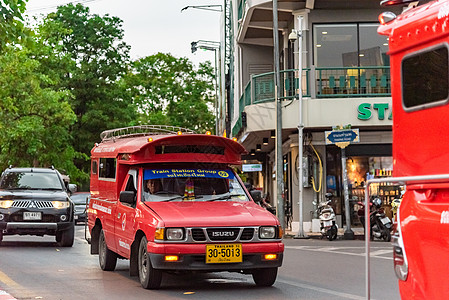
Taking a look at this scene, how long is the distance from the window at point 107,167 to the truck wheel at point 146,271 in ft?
8.75

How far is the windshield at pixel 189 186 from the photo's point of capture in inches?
514

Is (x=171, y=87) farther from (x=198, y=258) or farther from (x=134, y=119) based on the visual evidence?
(x=198, y=258)

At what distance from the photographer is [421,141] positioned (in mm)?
5816

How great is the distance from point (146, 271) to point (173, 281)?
4.16 feet

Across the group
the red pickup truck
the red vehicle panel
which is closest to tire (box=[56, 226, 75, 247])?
the red pickup truck

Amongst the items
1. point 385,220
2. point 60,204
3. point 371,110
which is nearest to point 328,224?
point 385,220

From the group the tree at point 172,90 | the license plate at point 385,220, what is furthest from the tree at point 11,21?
the tree at point 172,90

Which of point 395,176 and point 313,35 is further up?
point 313,35

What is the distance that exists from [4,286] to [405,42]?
8275 mm

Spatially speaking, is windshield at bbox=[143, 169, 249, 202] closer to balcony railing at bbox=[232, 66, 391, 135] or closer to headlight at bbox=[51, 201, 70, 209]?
headlight at bbox=[51, 201, 70, 209]

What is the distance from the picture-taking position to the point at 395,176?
19.8 feet

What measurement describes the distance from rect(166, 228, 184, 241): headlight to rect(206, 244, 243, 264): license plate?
15.5 inches

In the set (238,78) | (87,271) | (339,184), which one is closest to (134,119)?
(238,78)


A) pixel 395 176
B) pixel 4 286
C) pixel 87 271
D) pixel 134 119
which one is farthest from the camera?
pixel 134 119
